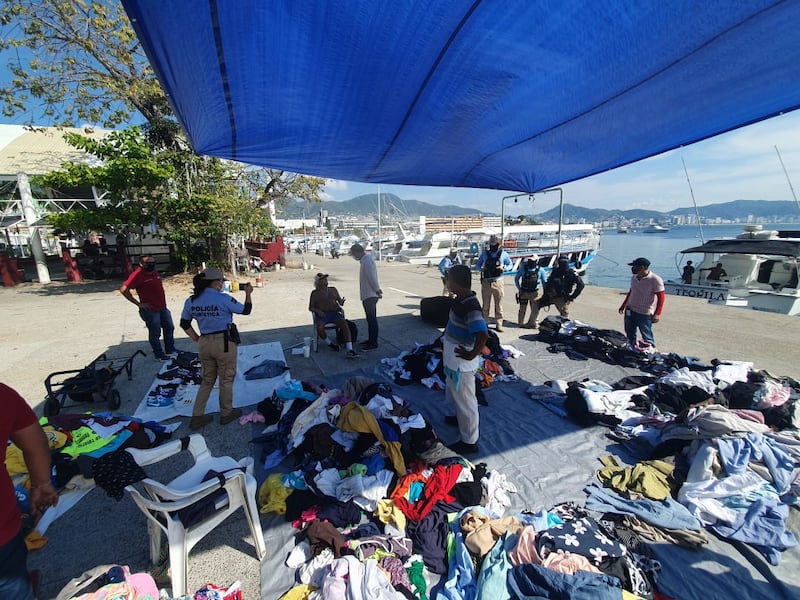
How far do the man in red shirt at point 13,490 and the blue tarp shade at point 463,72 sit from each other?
2089mm

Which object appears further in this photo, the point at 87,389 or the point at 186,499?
the point at 87,389

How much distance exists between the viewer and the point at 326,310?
6.77m

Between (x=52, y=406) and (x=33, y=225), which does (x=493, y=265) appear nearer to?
(x=52, y=406)

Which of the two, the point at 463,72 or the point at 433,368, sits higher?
the point at 463,72

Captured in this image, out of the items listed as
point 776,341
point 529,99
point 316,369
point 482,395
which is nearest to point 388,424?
point 482,395

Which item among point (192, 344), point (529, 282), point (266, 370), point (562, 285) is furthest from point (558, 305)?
point (192, 344)

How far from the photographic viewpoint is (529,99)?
307cm

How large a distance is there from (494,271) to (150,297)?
22.7 feet

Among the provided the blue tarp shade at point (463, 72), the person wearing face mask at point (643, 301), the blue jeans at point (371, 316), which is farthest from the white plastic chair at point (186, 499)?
the person wearing face mask at point (643, 301)

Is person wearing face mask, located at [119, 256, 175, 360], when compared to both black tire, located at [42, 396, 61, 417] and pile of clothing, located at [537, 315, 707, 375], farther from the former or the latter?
pile of clothing, located at [537, 315, 707, 375]

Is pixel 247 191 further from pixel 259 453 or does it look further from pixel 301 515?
pixel 301 515

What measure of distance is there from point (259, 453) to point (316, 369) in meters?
2.42

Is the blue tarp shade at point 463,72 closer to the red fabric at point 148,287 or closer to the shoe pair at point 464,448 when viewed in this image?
the shoe pair at point 464,448

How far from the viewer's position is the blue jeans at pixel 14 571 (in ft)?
5.21
